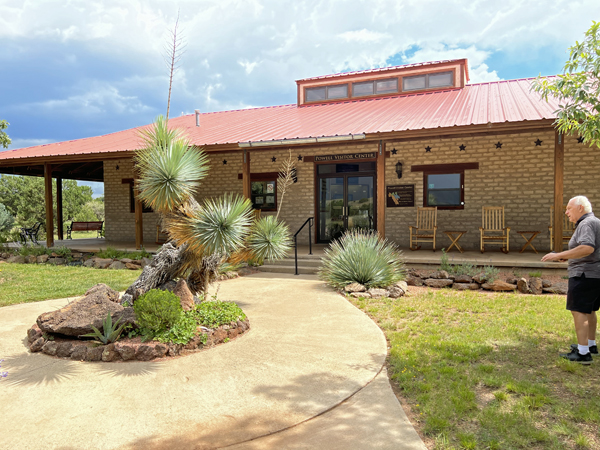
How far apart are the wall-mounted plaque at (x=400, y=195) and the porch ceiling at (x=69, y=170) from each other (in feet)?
31.5

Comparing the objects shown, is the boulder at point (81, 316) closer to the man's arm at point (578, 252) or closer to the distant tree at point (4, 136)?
the man's arm at point (578, 252)

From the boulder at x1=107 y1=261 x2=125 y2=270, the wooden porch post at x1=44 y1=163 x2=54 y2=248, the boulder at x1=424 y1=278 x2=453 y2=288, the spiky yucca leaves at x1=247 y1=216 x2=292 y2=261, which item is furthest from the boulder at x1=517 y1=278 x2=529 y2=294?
the wooden porch post at x1=44 y1=163 x2=54 y2=248

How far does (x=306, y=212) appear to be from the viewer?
35.5 feet

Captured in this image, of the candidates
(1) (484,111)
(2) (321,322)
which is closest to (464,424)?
(2) (321,322)

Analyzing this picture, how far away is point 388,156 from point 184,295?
7118 millimetres

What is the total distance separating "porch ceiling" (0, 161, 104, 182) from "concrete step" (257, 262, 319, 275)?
8132 mm

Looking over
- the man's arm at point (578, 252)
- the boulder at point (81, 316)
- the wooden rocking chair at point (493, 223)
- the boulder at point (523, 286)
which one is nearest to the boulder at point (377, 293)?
the boulder at point (523, 286)

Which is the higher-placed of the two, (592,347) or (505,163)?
(505,163)

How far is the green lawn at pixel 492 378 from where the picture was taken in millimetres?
2355

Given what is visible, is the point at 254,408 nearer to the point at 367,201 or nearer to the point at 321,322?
the point at 321,322

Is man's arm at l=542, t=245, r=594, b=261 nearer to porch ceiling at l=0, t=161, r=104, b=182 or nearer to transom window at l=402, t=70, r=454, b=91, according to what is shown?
transom window at l=402, t=70, r=454, b=91

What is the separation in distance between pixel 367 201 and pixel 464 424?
8.21 m

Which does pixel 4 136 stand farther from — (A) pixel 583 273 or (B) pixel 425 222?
(A) pixel 583 273

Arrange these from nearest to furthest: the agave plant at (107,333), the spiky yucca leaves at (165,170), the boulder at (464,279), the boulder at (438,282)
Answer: the agave plant at (107,333) < the spiky yucca leaves at (165,170) < the boulder at (464,279) < the boulder at (438,282)
